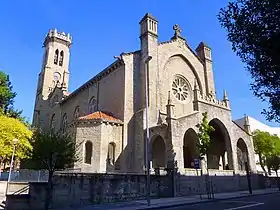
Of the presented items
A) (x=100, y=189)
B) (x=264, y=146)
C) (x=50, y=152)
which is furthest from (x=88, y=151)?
(x=264, y=146)

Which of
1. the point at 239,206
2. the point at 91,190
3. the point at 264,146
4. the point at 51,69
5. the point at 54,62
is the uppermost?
the point at 54,62

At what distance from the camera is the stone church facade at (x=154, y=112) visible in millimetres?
24828

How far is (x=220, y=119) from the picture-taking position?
27.6m

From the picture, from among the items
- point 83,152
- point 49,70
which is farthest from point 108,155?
point 49,70

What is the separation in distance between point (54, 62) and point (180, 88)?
3626cm

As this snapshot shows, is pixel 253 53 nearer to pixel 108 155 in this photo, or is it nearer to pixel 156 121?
pixel 156 121

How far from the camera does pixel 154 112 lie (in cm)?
2720

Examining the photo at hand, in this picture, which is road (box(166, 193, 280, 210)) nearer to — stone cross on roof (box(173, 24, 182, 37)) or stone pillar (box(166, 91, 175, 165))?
stone pillar (box(166, 91, 175, 165))

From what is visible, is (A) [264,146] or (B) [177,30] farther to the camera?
(A) [264,146]

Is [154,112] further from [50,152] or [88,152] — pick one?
[50,152]

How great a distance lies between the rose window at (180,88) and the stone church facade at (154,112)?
0.09ft

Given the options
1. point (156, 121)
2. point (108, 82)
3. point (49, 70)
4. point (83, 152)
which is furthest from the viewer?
point (49, 70)

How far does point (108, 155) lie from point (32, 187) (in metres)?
11.5

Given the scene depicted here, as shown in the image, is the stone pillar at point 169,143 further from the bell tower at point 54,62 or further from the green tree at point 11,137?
the bell tower at point 54,62
